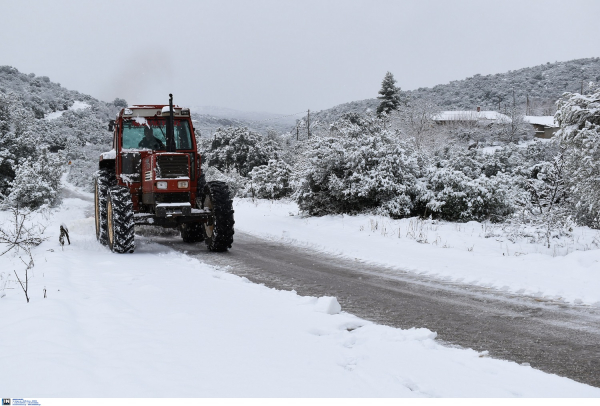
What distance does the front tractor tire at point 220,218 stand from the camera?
392 inches

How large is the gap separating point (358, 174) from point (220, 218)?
637 cm

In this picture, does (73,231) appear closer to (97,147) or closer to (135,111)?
(135,111)

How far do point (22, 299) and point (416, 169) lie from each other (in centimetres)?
1254

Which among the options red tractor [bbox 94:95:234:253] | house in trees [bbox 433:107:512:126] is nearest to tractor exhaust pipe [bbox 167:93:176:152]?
red tractor [bbox 94:95:234:253]

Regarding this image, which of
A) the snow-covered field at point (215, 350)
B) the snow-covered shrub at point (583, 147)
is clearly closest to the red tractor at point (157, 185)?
the snow-covered field at point (215, 350)

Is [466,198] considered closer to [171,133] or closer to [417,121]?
[171,133]

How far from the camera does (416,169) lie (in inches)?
614

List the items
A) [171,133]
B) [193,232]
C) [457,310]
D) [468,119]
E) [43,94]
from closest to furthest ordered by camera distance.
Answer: [457,310] → [171,133] → [193,232] → [468,119] → [43,94]

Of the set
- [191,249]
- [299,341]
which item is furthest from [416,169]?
[299,341]

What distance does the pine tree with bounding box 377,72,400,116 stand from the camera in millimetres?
55125

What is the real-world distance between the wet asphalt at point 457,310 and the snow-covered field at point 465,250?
0.51m

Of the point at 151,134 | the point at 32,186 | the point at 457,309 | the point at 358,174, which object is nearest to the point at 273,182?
the point at 358,174

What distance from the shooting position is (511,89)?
92.2m
